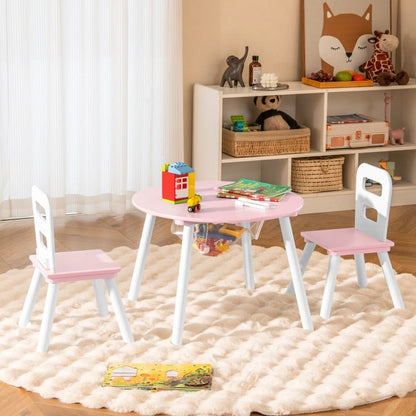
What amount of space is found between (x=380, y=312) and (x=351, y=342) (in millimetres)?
354

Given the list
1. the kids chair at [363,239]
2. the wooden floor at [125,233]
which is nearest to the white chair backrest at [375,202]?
the kids chair at [363,239]

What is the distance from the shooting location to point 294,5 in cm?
534

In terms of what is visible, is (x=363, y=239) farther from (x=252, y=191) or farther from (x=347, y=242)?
(x=252, y=191)

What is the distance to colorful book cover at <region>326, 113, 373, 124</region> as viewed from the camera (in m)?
5.30

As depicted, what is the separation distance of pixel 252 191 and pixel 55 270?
880 mm

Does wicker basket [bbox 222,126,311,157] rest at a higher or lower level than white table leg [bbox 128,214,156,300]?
higher

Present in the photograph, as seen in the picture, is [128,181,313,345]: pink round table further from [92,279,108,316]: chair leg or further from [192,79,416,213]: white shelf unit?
[192,79,416,213]: white shelf unit

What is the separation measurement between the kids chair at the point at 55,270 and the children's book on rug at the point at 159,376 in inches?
10.1

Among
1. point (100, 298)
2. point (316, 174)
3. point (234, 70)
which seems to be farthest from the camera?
point (316, 174)

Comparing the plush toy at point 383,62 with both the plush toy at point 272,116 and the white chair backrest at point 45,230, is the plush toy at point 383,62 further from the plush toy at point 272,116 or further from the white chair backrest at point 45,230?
the white chair backrest at point 45,230

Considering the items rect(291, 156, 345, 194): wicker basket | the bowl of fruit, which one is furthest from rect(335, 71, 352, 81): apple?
rect(291, 156, 345, 194): wicker basket

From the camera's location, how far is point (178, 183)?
131 inches

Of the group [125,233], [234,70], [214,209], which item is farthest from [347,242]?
[234,70]

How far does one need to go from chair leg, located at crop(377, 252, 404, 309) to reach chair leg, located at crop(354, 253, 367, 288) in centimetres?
25
